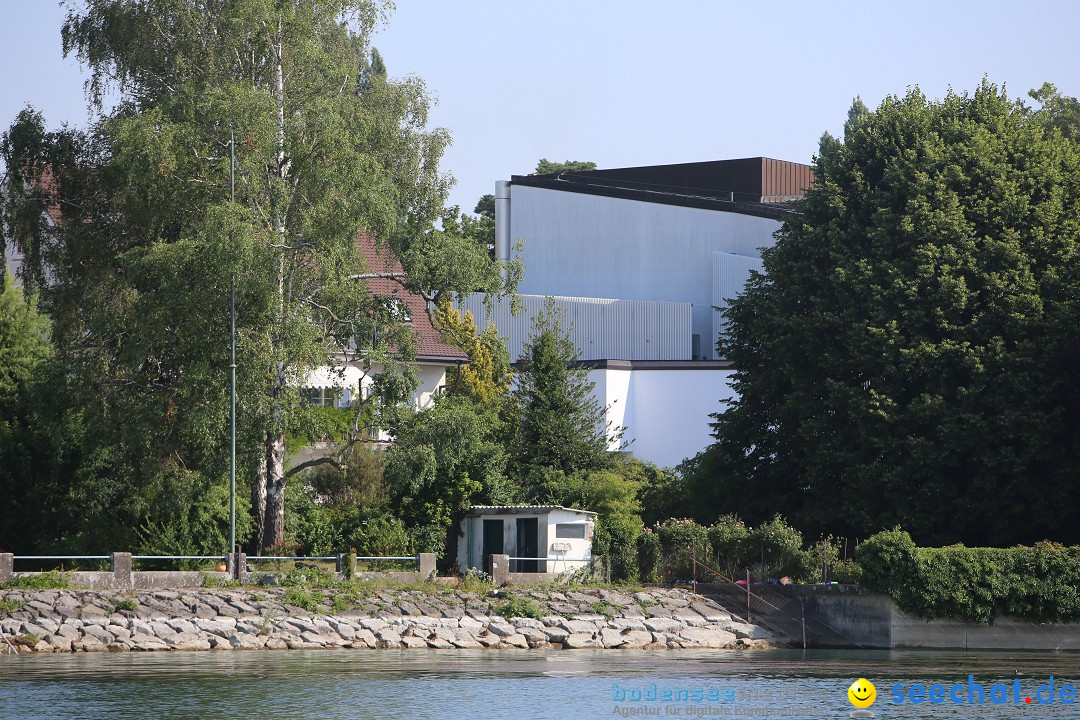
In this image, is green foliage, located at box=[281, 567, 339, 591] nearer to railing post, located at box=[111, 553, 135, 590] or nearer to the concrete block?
the concrete block

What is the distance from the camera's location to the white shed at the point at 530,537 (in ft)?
144

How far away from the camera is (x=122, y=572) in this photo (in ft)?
120

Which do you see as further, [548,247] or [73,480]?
[548,247]

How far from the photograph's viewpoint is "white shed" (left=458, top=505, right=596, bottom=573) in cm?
4403

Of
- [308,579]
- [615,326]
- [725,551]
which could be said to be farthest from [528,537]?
[615,326]

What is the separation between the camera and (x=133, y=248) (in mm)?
41062

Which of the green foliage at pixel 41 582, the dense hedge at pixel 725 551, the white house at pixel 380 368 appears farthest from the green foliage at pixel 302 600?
the dense hedge at pixel 725 551

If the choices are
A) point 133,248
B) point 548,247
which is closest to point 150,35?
point 133,248

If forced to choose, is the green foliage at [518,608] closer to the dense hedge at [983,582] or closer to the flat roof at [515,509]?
the flat roof at [515,509]

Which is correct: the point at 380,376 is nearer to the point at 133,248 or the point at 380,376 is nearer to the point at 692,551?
the point at 133,248

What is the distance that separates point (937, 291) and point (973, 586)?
10299 millimetres

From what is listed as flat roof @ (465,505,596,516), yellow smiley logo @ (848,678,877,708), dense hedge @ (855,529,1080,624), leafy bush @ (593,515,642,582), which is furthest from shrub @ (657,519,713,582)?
yellow smiley logo @ (848,678,877,708)

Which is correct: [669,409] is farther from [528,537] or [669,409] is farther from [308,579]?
[308,579]

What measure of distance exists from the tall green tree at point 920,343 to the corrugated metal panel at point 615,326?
16755 mm
